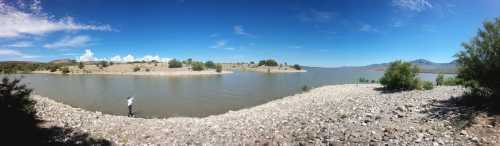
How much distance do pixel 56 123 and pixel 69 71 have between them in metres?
113

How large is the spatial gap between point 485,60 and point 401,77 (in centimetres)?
1199

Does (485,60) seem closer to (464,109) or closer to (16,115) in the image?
(464,109)

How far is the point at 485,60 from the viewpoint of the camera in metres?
11.1

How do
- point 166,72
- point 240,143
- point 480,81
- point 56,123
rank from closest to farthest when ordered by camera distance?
point 240,143
point 480,81
point 56,123
point 166,72

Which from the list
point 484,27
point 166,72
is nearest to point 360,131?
point 484,27

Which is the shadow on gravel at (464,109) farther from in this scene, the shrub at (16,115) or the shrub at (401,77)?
the shrub at (16,115)

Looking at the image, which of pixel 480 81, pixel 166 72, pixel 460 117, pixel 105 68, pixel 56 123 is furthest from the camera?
pixel 105 68

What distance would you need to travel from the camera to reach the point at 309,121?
41.9ft

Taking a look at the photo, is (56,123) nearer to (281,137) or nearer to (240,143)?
(240,143)

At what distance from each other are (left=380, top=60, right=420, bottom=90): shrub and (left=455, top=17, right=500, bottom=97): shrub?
10027mm

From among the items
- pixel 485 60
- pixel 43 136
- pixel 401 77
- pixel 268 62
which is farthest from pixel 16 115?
pixel 268 62

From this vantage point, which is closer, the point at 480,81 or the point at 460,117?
the point at 460,117

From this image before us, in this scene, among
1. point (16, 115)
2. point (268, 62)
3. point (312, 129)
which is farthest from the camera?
point (268, 62)

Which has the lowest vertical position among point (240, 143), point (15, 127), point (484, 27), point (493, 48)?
point (240, 143)
